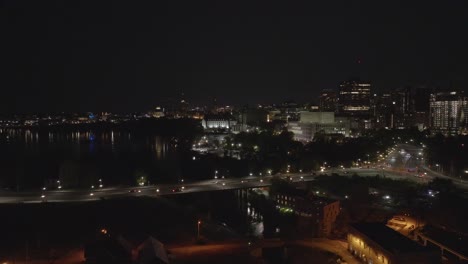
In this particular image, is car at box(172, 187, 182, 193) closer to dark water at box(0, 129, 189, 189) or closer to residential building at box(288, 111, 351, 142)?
dark water at box(0, 129, 189, 189)

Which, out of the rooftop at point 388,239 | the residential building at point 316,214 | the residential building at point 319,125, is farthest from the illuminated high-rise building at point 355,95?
the rooftop at point 388,239

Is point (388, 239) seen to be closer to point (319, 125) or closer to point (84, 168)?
point (84, 168)

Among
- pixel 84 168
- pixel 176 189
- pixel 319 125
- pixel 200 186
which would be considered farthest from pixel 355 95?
pixel 176 189

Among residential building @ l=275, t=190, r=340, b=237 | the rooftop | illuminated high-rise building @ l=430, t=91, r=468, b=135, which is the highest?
illuminated high-rise building @ l=430, t=91, r=468, b=135

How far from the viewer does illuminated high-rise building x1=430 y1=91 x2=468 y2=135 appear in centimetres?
3003

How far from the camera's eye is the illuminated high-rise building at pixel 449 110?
30.0 m

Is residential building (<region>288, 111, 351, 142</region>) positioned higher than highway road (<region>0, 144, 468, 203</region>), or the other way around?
residential building (<region>288, 111, 351, 142</region>)

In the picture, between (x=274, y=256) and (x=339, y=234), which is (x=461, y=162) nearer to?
(x=339, y=234)

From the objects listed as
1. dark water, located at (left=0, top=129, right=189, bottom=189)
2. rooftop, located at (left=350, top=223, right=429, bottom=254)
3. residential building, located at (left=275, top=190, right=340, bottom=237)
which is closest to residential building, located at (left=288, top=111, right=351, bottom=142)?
dark water, located at (left=0, top=129, right=189, bottom=189)

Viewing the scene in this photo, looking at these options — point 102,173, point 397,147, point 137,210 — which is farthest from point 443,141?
point 137,210

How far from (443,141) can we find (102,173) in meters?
13.5

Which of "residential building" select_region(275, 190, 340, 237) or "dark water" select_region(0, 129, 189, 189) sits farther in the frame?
"dark water" select_region(0, 129, 189, 189)

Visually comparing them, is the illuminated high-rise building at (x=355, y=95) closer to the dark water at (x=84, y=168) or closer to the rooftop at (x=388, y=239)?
the dark water at (x=84, y=168)

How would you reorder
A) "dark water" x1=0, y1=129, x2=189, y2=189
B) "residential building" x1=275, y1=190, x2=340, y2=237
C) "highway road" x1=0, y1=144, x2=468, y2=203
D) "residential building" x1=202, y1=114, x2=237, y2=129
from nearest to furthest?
"residential building" x1=275, y1=190, x2=340, y2=237
"highway road" x1=0, y1=144, x2=468, y2=203
"dark water" x1=0, y1=129, x2=189, y2=189
"residential building" x1=202, y1=114, x2=237, y2=129
